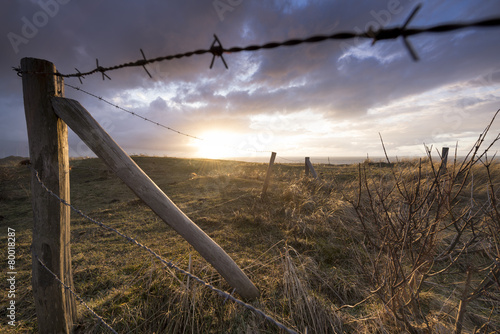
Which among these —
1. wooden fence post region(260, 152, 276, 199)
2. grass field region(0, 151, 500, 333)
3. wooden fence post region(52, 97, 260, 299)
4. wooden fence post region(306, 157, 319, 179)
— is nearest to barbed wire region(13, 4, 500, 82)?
wooden fence post region(52, 97, 260, 299)

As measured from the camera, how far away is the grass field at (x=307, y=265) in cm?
167

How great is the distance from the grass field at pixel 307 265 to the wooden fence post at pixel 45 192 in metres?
0.51

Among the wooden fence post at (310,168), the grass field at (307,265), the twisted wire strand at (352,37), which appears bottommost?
the grass field at (307,265)

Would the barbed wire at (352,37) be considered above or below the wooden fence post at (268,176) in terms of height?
above

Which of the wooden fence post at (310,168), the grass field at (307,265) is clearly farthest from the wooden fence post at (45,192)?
the wooden fence post at (310,168)

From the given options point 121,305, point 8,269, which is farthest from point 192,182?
point 121,305

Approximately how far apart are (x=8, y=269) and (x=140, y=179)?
3855mm

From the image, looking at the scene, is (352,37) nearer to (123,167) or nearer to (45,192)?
(123,167)

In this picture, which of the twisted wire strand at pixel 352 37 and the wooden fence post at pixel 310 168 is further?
the wooden fence post at pixel 310 168

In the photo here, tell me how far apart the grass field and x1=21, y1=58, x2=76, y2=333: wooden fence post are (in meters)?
0.51

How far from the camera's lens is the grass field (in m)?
1.67

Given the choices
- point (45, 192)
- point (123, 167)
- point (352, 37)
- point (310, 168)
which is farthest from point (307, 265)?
point (310, 168)

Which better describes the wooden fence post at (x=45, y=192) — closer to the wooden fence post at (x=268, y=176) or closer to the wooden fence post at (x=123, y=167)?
the wooden fence post at (x=123, y=167)

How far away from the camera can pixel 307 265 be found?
313 centimetres
